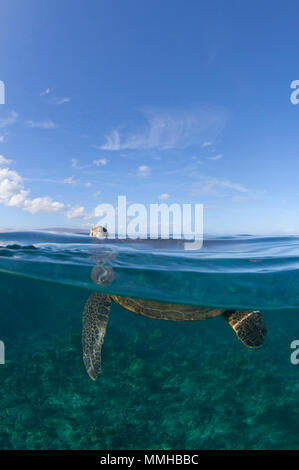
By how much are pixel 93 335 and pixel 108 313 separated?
1.04 metres

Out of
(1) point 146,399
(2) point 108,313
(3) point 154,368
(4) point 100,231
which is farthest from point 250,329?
(4) point 100,231

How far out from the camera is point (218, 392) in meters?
8.16

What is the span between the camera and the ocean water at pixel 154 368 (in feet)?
21.7

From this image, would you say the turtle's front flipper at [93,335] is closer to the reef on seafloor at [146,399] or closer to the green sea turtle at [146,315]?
the green sea turtle at [146,315]

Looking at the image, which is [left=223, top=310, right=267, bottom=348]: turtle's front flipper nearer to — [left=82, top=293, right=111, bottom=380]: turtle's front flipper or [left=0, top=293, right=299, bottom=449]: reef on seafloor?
[left=0, top=293, right=299, bottom=449]: reef on seafloor

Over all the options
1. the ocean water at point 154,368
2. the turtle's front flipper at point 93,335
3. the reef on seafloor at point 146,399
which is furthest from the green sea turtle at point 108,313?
the reef on seafloor at point 146,399

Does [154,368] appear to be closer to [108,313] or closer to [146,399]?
[146,399]

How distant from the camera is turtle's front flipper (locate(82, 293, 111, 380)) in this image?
6039mm

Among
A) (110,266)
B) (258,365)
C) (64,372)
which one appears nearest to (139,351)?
(64,372)

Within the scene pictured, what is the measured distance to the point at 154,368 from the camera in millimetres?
9016

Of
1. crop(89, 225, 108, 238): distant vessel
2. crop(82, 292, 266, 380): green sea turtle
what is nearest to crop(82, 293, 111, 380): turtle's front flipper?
crop(82, 292, 266, 380): green sea turtle

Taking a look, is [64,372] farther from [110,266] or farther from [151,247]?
[151,247]

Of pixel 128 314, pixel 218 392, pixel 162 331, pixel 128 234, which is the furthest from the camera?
pixel 128 314

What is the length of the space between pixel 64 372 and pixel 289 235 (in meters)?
14.3
